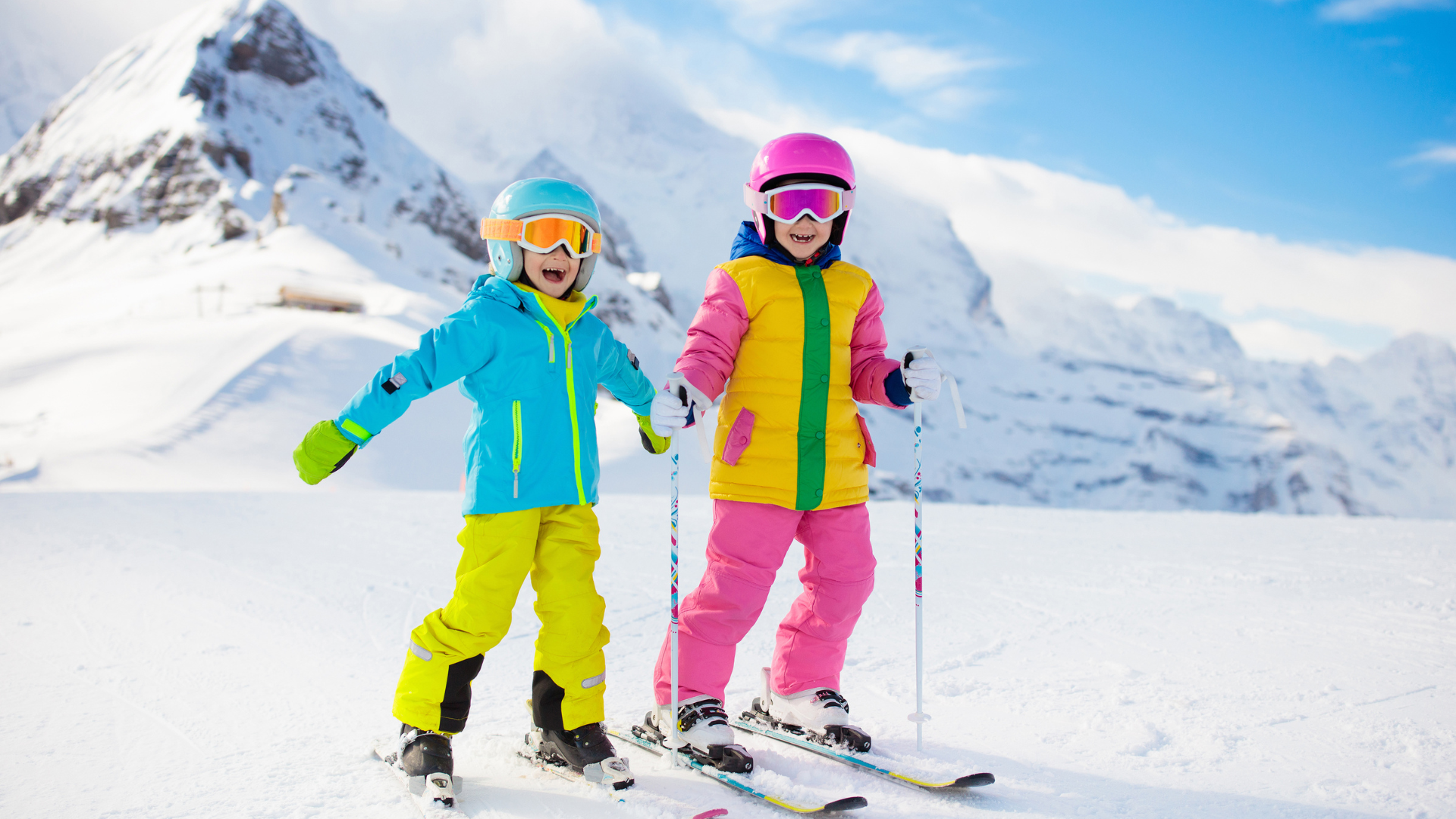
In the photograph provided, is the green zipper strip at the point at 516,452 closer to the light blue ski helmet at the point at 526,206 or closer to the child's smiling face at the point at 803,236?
the light blue ski helmet at the point at 526,206

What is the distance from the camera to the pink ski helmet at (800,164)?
109 inches

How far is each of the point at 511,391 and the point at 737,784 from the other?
1254mm

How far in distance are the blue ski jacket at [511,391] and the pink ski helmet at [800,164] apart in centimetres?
72

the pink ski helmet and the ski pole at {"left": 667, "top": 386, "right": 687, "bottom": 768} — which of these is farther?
the pink ski helmet

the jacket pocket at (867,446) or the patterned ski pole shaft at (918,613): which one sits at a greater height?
the jacket pocket at (867,446)

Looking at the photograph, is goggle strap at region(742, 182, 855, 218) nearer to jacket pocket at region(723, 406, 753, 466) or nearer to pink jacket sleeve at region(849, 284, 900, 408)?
pink jacket sleeve at region(849, 284, 900, 408)

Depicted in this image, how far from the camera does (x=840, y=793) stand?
2.37 m

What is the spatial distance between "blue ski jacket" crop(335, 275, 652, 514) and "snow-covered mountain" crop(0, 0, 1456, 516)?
1257 cm

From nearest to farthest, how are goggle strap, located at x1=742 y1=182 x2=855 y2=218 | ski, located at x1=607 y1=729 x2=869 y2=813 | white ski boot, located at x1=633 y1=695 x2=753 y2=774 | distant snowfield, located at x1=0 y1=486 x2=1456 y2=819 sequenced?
ski, located at x1=607 y1=729 x2=869 y2=813 < distant snowfield, located at x1=0 y1=486 x2=1456 y2=819 < white ski boot, located at x1=633 y1=695 x2=753 y2=774 < goggle strap, located at x1=742 y1=182 x2=855 y2=218

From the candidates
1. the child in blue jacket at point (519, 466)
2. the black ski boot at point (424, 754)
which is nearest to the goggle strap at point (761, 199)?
the child in blue jacket at point (519, 466)

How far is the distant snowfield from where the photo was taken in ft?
7.75

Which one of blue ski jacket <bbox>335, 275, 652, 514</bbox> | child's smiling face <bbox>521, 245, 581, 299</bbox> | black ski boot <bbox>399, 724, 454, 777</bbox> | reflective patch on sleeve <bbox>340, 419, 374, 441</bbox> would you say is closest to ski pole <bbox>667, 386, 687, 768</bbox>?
blue ski jacket <bbox>335, 275, 652, 514</bbox>

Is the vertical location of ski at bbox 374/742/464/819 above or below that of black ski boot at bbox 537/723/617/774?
below

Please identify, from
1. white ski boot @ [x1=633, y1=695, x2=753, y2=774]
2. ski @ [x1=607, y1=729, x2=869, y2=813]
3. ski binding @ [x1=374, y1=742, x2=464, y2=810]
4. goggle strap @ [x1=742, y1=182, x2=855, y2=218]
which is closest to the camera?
ski @ [x1=607, y1=729, x2=869, y2=813]
